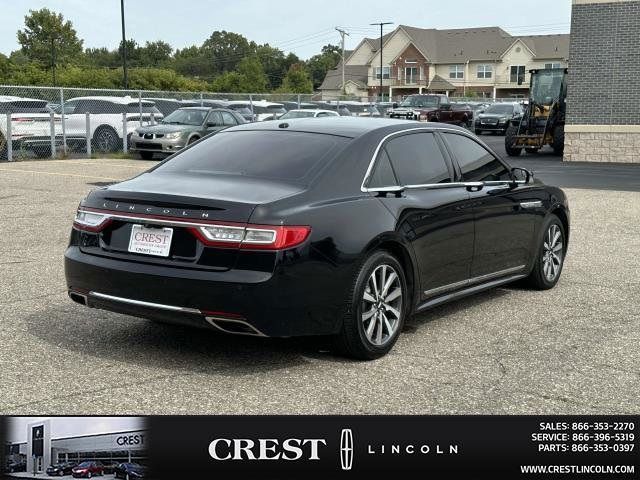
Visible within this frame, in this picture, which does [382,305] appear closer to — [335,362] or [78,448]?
[335,362]

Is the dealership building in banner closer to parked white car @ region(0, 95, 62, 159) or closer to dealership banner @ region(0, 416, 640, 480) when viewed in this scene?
dealership banner @ region(0, 416, 640, 480)

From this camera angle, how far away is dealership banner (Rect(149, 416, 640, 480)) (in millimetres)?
3520

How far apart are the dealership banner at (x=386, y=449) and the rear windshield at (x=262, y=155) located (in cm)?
217

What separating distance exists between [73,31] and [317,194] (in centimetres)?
8674

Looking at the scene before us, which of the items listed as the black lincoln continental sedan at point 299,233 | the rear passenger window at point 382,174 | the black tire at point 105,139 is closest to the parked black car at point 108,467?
the black lincoln continental sedan at point 299,233

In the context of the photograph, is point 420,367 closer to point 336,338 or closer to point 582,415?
point 336,338

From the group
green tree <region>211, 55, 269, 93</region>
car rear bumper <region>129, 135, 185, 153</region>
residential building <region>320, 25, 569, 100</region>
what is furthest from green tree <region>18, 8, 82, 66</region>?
car rear bumper <region>129, 135, 185, 153</region>

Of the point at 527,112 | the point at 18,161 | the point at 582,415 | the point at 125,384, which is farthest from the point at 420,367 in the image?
the point at 527,112

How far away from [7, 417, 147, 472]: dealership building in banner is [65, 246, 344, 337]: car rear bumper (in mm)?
1408

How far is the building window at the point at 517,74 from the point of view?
95.2 metres

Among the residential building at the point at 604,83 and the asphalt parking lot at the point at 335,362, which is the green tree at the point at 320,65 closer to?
the residential building at the point at 604,83

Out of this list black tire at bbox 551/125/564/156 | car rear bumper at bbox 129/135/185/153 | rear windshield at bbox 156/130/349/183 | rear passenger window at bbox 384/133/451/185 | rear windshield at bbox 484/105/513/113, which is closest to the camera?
rear windshield at bbox 156/130/349/183

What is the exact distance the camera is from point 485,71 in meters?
96.7

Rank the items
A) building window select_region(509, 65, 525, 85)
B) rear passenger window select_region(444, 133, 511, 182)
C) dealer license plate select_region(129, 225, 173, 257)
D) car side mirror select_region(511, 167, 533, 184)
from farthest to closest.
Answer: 1. building window select_region(509, 65, 525, 85)
2. car side mirror select_region(511, 167, 533, 184)
3. rear passenger window select_region(444, 133, 511, 182)
4. dealer license plate select_region(129, 225, 173, 257)
